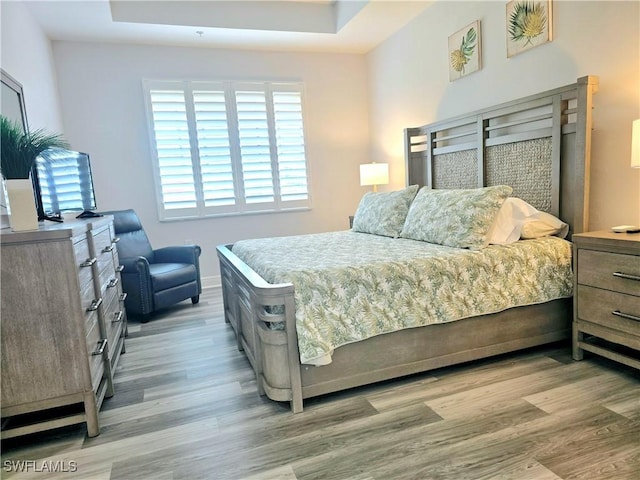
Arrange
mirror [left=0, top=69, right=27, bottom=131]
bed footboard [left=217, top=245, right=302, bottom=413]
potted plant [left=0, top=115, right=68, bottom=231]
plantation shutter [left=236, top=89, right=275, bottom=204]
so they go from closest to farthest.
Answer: potted plant [left=0, top=115, right=68, bottom=231]
bed footboard [left=217, top=245, right=302, bottom=413]
mirror [left=0, top=69, right=27, bottom=131]
plantation shutter [left=236, top=89, right=275, bottom=204]

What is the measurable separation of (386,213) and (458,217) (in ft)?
2.76

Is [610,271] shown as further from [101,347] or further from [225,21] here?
[225,21]

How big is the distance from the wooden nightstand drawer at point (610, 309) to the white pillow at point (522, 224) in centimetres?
46

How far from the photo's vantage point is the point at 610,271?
2.11 metres

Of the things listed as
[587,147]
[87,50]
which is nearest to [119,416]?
[587,147]

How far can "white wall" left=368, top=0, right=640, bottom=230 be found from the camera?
2.35 m

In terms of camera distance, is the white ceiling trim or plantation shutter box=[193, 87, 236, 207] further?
plantation shutter box=[193, 87, 236, 207]

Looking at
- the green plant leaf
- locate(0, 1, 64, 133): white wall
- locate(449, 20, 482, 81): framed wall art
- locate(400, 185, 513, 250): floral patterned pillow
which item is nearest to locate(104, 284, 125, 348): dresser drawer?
the green plant leaf

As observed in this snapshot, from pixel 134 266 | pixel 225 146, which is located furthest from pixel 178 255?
pixel 225 146

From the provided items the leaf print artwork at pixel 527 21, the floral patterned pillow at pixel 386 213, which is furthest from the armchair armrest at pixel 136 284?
the leaf print artwork at pixel 527 21

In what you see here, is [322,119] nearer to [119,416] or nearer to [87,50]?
[87,50]

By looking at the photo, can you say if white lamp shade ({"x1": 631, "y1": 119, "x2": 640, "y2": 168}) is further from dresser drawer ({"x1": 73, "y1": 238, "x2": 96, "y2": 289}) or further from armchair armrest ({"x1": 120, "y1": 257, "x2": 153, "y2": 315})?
armchair armrest ({"x1": 120, "y1": 257, "x2": 153, "y2": 315})

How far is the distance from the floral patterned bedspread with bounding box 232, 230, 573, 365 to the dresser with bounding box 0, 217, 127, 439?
2.97 feet

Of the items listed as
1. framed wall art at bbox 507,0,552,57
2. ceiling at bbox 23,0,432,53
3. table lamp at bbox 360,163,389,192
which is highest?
ceiling at bbox 23,0,432,53
